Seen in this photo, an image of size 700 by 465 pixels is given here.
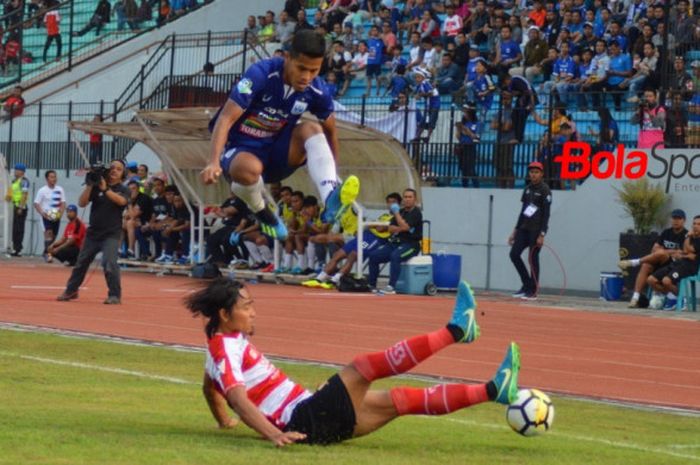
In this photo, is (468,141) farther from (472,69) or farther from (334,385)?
(334,385)

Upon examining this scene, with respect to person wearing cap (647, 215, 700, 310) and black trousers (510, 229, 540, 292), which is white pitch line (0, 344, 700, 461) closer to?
person wearing cap (647, 215, 700, 310)

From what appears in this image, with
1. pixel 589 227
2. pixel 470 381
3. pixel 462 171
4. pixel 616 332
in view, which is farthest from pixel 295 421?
pixel 462 171

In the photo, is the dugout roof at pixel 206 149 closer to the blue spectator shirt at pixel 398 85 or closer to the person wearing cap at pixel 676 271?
the blue spectator shirt at pixel 398 85

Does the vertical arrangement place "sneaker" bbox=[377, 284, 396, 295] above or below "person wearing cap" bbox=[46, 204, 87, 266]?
below

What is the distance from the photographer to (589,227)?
25.7 m

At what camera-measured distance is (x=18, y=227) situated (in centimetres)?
3488

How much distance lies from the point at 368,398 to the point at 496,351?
22.6 ft

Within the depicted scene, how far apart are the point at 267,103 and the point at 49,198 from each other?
2215cm

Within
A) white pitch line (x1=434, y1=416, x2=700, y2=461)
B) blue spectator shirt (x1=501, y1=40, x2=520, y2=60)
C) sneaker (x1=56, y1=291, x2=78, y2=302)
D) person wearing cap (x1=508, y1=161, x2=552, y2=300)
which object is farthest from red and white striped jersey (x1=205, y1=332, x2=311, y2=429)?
blue spectator shirt (x1=501, y1=40, x2=520, y2=60)

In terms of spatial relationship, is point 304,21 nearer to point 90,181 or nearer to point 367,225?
point 367,225

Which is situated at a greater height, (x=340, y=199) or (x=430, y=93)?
(x=430, y=93)

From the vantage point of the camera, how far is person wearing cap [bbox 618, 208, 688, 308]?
22.2 meters

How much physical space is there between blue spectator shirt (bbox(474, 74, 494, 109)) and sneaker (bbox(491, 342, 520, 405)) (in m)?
19.5

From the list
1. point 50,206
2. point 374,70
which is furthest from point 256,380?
point 50,206
